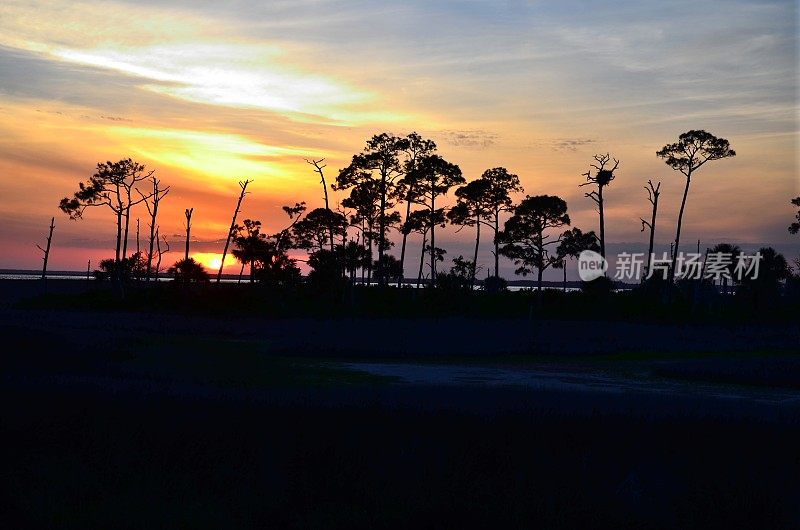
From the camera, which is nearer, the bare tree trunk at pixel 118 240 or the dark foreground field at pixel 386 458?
the dark foreground field at pixel 386 458

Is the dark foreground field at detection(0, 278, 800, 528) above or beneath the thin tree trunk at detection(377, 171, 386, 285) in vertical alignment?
beneath

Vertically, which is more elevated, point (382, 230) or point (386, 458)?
point (382, 230)

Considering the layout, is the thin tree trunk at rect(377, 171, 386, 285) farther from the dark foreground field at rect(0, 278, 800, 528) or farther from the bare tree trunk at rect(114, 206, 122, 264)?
the dark foreground field at rect(0, 278, 800, 528)

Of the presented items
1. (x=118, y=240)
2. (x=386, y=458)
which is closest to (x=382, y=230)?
(x=118, y=240)

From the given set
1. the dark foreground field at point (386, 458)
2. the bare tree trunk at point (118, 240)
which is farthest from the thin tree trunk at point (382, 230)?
the dark foreground field at point (386, 458)

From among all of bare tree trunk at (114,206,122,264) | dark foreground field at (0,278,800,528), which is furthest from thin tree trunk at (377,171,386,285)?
dark foreground field at (0,278,800,528)

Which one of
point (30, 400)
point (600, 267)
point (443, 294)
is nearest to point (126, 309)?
point (443, 294)

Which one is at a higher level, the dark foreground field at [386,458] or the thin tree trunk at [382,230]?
the thin tree trunk at [382,230]

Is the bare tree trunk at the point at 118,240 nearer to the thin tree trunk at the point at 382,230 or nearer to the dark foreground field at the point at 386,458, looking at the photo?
the thin tree trunk at the point at 382,230

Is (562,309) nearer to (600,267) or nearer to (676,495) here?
(600,267)

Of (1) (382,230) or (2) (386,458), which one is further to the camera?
(1) (382,230)

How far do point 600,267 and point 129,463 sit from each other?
235 ft

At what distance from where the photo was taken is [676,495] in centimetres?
1173

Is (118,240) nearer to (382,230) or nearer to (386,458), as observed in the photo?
(382,230)
